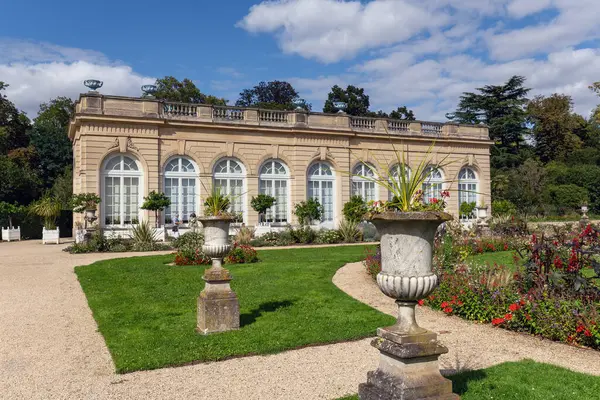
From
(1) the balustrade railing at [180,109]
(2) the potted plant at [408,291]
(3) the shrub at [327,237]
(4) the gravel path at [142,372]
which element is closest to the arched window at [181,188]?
(1) the balustrade railing at [180,109]

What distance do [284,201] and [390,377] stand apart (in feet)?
62.0

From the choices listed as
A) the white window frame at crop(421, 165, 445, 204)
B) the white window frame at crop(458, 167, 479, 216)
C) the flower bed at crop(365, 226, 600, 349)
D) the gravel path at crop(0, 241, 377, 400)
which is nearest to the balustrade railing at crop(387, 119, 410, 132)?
the white window frame at crop(421, 165, 445, 204)

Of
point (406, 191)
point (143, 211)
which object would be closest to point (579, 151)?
point (143, 211)

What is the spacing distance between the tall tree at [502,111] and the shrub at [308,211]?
20044 mm

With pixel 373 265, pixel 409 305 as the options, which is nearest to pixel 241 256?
pixel 373 265

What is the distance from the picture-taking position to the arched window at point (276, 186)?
860 inches

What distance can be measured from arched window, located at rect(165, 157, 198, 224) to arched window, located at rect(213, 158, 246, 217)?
3.26ft

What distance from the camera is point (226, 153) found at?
21.1 meters

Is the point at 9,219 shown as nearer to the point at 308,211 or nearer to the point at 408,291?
the point at 308,211

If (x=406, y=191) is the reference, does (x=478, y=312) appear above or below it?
below

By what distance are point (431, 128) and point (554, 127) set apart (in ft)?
67.9

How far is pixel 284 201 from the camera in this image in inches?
872

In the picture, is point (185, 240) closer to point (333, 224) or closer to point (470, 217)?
point (333, 224)

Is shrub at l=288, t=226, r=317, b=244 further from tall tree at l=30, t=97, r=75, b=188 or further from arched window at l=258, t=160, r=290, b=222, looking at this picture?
tall tree at l=30, t=97, r=75, b=188
